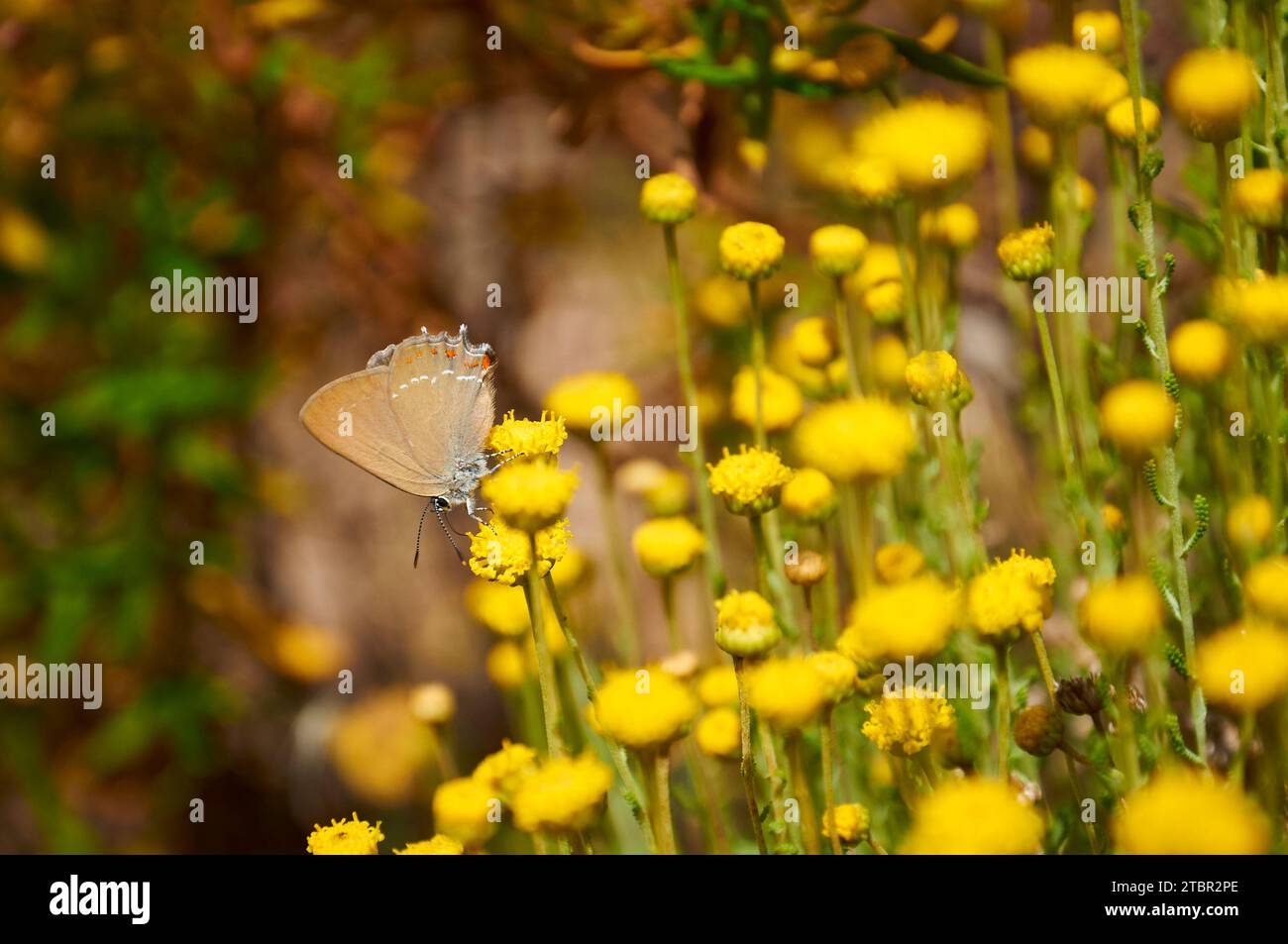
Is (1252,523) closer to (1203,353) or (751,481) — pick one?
(1203,353)

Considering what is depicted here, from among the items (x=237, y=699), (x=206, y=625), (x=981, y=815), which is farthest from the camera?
(x=206, y=625)

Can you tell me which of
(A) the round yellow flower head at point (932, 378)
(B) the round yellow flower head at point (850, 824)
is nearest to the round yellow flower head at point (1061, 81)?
(A) the round yellow flower head at point (932, 378)

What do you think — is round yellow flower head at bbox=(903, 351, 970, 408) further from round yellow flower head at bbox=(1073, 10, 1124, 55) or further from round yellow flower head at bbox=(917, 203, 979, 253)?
round yellow flower head at bbox=(1073, 10, 1124, 55)

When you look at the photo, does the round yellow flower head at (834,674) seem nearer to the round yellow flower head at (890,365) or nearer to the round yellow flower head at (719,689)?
the round yellow flower head at (719,689)

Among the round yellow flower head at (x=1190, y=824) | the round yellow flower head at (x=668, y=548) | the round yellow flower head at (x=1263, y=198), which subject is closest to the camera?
the round yellow flower head at (x=1190, y=824)

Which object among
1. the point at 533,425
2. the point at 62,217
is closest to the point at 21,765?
the point at 62,217

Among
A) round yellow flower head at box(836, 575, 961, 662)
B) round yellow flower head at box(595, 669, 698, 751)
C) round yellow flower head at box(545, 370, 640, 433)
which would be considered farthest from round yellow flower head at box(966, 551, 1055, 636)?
round yellow flower head at box(545, 370, 640, 433)
